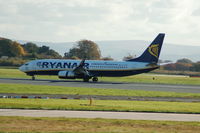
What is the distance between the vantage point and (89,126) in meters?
23.1

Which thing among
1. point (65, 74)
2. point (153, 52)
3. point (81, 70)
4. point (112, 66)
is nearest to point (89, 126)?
point (65, 74)

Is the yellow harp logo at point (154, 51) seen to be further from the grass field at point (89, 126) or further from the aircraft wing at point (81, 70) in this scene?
the grass field at point (89, 126)

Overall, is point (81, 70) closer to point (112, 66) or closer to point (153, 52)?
point (112, 66)

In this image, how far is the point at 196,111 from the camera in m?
32.5

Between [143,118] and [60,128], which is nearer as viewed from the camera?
[60,128]

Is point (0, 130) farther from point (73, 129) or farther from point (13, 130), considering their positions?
point (73, 129)

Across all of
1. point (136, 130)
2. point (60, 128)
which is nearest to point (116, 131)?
point (136, 130)

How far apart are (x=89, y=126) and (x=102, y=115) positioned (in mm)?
4990

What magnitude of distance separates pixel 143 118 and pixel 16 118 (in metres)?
7.84

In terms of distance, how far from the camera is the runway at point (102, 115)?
88.9 feet

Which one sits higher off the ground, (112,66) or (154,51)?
(154,51)

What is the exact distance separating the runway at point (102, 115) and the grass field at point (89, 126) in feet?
6.26

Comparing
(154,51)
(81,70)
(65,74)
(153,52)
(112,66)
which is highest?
(154,51)

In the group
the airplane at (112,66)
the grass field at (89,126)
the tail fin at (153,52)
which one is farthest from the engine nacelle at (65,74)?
the grass field at (89,126)
